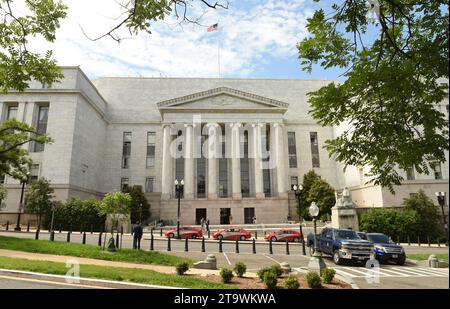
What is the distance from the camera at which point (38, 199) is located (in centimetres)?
3816

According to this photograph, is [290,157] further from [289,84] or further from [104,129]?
[104,129]

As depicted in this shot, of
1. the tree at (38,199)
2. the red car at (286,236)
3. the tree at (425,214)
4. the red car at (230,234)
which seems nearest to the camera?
the red car at (286,236)

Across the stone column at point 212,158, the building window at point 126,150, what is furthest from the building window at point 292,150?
the building window at point 126,150

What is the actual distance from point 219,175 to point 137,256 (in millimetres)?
42856

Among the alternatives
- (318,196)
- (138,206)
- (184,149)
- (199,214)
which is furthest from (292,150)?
(138,206)

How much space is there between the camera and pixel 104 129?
61812 millimetres

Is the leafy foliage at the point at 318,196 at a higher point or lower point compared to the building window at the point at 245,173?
lower

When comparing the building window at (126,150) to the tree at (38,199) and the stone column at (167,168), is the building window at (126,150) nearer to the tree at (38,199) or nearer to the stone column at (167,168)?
the stone column at (167,168)

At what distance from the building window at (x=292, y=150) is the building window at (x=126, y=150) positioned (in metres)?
32.7

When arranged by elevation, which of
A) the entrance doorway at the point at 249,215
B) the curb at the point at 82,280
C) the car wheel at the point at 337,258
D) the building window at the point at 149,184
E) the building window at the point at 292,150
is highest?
the building window at the point at 292,150

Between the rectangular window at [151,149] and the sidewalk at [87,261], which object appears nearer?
the sidewalk at [87,261]

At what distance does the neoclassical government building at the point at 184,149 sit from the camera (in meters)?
48.4

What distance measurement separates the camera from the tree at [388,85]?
19.0ft

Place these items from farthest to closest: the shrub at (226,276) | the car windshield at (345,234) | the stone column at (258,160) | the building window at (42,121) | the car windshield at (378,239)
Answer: the stone column at (258,160) < the building window at (42,121) < the car windshield at (378,239) < the car windshield at (345,234) < the shrub at (226,276)
